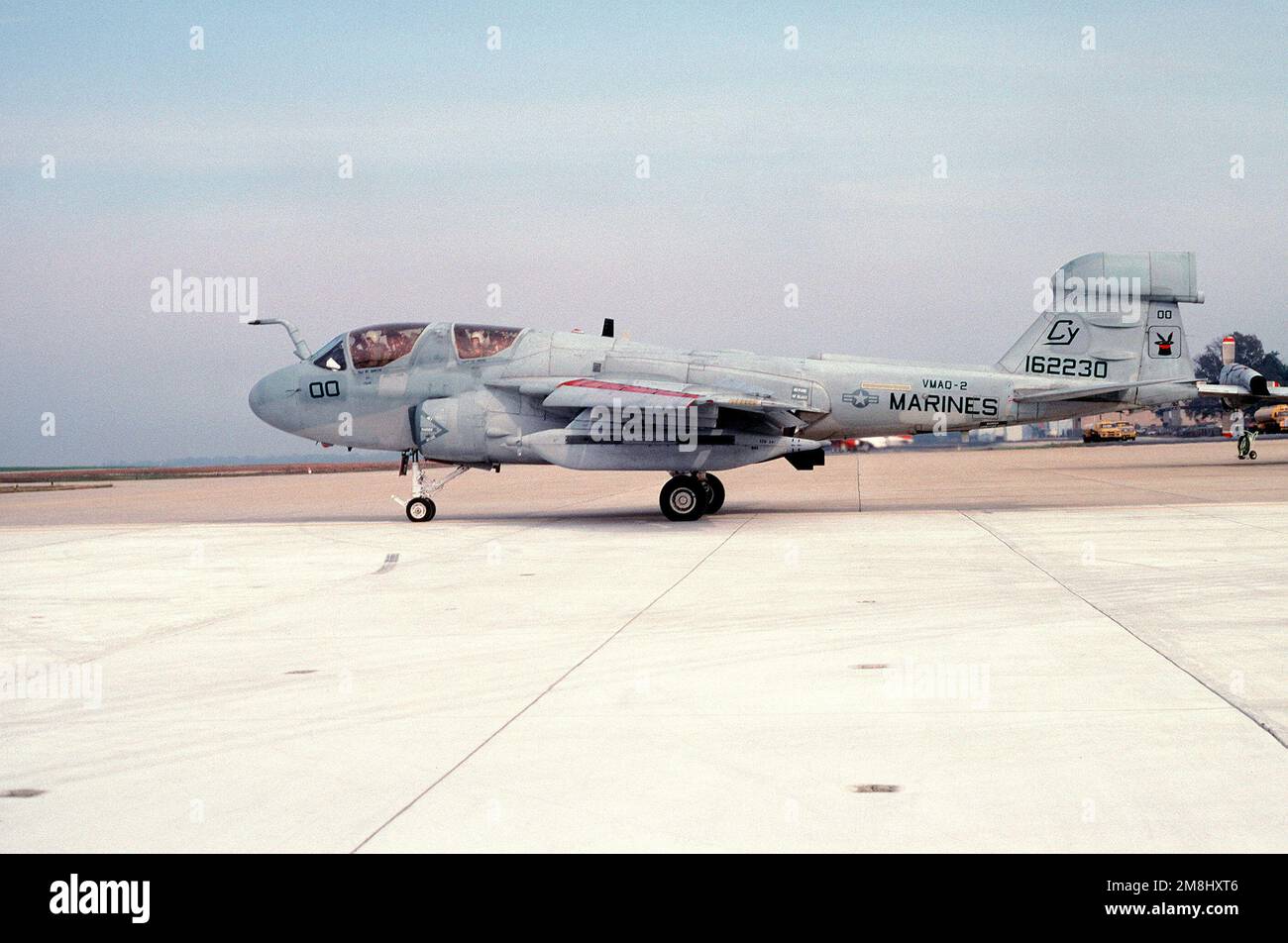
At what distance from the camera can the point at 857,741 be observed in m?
5.14

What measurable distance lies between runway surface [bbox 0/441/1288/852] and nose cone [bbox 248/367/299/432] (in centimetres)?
598

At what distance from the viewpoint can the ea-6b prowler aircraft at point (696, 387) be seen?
59.7 ft

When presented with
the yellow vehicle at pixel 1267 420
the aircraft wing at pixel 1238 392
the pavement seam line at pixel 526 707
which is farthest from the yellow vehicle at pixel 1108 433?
the pavement seam line at pixel 526 707

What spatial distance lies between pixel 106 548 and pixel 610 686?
1154cm

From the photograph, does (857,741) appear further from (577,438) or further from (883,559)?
(577,438)

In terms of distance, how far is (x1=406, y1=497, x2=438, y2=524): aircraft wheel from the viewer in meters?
19.3

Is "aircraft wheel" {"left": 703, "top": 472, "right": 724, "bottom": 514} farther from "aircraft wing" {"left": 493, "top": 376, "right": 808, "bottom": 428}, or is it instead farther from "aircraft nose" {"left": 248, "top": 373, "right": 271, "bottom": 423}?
"aircraft nose" {"left": 248, "top": 373, "right": 271, "bottom": 423}

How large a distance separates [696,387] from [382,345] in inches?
201

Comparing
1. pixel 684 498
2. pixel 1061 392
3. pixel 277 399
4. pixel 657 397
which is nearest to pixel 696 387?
pixel 657 397

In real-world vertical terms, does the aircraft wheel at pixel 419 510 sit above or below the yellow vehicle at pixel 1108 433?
above

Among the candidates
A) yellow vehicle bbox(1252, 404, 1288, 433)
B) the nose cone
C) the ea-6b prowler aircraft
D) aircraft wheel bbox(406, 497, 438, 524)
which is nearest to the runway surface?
the ea-6b prowler aircraft

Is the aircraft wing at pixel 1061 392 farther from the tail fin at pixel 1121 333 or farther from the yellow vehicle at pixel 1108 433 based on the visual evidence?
the yellow vehicle at pixel 1108 433

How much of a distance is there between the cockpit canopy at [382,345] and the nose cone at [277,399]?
1175 millimetres

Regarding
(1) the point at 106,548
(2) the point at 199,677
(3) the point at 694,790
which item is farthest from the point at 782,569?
(1) the point at 106,548
